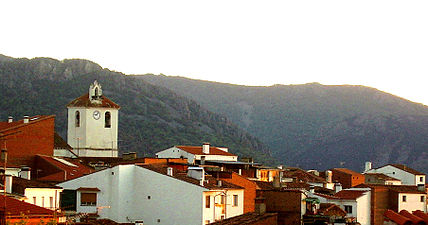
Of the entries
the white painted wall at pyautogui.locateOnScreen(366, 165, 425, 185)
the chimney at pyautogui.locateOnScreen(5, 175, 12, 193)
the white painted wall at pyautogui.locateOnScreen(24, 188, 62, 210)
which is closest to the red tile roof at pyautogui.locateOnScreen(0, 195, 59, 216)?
the chimney at pyautogui.locateOnScreen(5, 175, 12, 193)

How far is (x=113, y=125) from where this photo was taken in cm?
11419

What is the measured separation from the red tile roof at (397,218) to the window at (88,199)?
76.1ft

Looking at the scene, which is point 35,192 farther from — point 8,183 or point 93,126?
point 93,126

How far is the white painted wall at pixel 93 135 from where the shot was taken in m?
112

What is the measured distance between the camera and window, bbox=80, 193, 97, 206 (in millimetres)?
54906

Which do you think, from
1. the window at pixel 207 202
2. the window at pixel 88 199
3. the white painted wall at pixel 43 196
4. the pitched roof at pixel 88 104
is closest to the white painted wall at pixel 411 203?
the window at pixel 207 202

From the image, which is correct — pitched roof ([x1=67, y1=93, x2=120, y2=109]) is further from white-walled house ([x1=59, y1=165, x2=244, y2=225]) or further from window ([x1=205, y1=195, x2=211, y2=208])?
window ([x1=205, y1=195, x2=211, y2=208])

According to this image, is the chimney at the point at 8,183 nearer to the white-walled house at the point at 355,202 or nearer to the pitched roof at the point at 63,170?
the pitched roof at the point at 63,170

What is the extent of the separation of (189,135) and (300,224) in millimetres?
127366

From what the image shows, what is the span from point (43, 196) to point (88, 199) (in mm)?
8104

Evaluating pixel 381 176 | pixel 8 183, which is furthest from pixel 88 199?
pixel 381 176

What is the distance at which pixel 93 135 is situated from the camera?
11231 cm

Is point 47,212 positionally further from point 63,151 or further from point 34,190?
point 63,151

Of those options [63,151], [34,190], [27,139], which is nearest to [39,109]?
[63,151]
